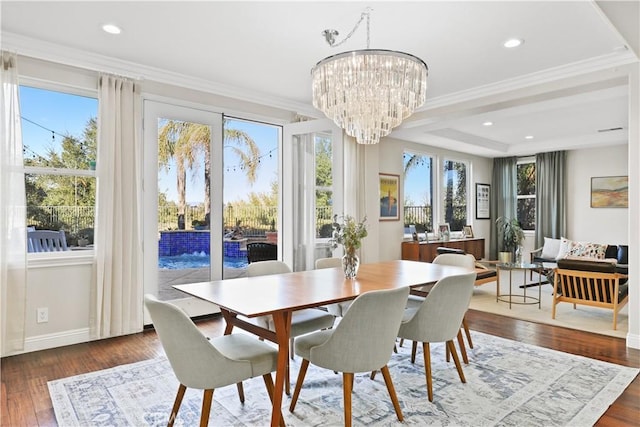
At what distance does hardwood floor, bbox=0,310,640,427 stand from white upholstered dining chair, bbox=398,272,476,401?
3.09 feet

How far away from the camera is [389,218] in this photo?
21.3 ft

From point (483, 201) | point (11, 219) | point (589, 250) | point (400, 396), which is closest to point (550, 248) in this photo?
point (589, 250)

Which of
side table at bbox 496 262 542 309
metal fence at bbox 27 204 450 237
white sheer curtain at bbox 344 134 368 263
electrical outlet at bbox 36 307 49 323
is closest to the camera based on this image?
electrical outlet at bbox 36 307 49 323

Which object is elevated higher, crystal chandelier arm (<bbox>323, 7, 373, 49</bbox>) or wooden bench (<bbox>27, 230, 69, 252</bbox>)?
crystal chandelier arm (<bbox>323, 7, 373, 49</bbox>)

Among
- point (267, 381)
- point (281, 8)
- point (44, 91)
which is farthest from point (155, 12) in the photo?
point (267, 381)

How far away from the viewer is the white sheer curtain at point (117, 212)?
3.65 m

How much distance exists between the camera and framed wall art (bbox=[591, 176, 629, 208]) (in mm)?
7348

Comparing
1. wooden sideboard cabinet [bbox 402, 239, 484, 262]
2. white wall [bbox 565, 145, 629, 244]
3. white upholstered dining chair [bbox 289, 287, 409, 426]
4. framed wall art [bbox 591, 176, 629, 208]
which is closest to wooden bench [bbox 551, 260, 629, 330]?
wooden sideboard cabinet [bbox 402, 239, 484, 262]

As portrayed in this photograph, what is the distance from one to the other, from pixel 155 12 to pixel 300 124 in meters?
2.29

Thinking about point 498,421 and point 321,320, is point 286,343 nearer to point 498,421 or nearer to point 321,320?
point 321,320

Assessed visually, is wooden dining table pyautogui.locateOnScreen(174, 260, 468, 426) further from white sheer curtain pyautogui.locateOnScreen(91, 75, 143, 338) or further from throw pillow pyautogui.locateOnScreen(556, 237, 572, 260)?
throw pillow pyautogui.locateOnScreen(556, 237, 572, 260)

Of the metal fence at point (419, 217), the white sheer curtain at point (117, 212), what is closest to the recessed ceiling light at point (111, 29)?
the white sheer curtain at point (117, 212)

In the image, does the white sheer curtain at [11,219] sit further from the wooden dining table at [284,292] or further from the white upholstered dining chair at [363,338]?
the white upholstered dining chair at [363,338]

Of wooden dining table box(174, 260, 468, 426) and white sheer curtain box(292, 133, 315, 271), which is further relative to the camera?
white sheer curtain box(292, 133, 315, 271)
